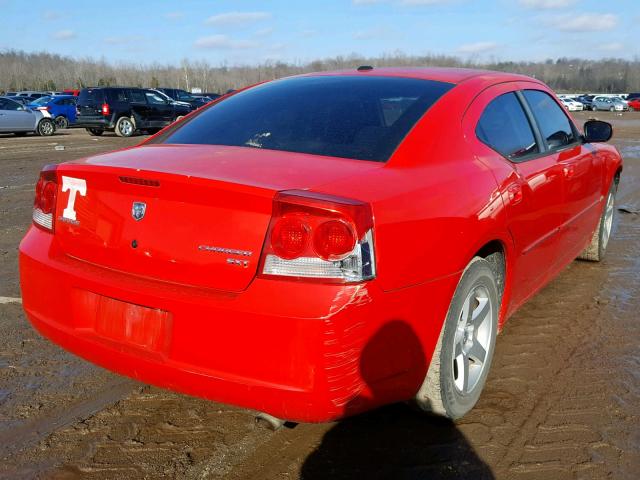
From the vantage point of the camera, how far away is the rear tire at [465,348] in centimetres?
263

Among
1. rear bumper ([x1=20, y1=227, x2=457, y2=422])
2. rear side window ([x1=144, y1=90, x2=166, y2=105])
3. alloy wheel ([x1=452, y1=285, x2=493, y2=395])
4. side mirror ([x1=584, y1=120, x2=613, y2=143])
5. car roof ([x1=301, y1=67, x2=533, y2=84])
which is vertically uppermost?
car roof ([x1=301, y1=67, x2=533, y2=84])

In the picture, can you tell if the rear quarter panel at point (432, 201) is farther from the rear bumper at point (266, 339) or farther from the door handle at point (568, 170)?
the door handle at point (568, 170)

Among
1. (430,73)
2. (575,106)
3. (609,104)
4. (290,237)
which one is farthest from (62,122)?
(609,104)

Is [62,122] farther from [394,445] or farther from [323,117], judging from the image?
[394,445]

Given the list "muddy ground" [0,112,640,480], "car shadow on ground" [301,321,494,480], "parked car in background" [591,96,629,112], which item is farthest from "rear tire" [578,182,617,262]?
"parked car in background" [591,96,629,112]

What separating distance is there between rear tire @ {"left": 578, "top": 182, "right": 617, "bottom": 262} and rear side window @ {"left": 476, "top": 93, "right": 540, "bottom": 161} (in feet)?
6.60

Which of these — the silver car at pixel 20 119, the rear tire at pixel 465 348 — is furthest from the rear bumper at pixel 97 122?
the rear tire at pixel 465 348

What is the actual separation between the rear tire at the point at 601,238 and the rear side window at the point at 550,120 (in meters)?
1.22

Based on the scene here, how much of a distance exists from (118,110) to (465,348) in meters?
21.2

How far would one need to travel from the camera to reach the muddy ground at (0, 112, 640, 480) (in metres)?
2.53

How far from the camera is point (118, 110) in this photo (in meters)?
22.1

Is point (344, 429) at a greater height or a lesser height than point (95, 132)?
lesser

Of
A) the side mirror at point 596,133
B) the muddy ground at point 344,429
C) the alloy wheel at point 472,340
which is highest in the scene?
the side mirror at point 596,133

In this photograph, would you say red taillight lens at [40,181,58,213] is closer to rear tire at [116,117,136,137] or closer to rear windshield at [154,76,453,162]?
rear windshield at [154,76,453,162]
